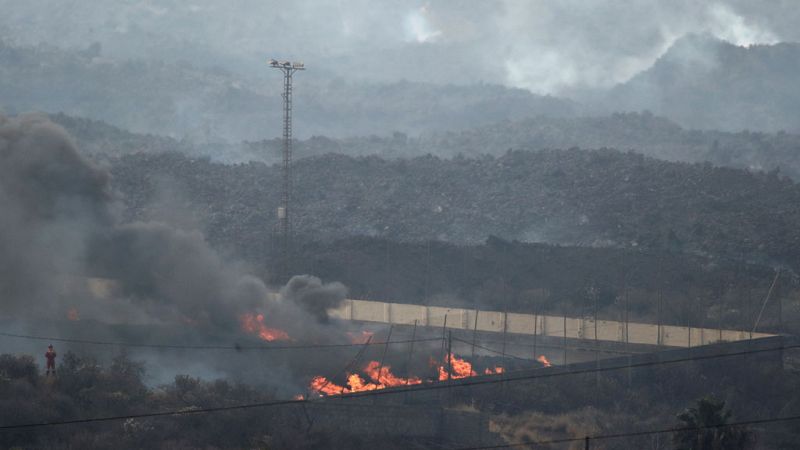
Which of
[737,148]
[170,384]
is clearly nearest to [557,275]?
[170,384]

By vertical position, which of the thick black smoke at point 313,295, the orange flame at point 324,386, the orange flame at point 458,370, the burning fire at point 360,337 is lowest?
the orange flame at point 324,386

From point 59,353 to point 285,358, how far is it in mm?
10177

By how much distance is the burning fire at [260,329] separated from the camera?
52125mm

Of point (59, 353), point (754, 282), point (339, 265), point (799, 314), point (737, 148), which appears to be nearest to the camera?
point (59, 353)

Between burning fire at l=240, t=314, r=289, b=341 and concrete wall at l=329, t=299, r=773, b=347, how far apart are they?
7572 mm

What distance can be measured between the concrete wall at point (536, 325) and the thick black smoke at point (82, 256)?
794 centimetres

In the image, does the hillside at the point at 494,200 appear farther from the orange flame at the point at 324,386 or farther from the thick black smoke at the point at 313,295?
the orange flame at the point at 324,386

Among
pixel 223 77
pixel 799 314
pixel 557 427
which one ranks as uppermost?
pixel 223 77

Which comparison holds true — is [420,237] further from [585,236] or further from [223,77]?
[223,77]

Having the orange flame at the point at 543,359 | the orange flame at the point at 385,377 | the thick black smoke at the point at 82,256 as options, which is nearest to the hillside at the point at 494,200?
the thick black smoke at the point at 82,256

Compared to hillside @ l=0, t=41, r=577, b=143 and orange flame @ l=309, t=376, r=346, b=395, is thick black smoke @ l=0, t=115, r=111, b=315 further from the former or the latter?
hillside @ l=0, t=41, r=577, b=143

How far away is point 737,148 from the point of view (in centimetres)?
13425

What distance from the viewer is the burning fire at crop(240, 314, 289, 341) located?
5212 cm

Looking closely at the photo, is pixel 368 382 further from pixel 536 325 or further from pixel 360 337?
pixel 536 325
